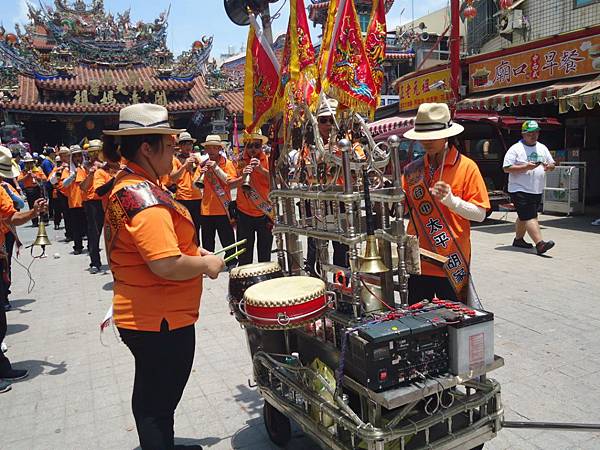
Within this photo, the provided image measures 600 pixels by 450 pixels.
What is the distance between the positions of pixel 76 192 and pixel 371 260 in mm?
7693

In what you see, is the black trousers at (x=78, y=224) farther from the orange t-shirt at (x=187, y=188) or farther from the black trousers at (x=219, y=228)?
the black trousers at (x=219, y=228)

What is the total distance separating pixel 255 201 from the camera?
5340 mm

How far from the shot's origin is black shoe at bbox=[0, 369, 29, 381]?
150 inches

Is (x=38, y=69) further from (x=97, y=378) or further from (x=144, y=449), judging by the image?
(x=144, y=449)

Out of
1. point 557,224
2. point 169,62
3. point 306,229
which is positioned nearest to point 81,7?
point 169,62

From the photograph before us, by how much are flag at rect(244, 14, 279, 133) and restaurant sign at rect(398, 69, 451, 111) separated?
11.9 m

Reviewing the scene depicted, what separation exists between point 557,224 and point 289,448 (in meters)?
8.10

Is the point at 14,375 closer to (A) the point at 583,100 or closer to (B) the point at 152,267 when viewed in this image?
(B) the point at 152,267

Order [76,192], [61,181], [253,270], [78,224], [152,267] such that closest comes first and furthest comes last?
1. [152,267]
2. [253,270]
3. [76,192]
4. [78,224]
5. [61,181]

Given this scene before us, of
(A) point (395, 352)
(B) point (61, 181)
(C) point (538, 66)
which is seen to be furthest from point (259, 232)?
(C) point (538, 66)

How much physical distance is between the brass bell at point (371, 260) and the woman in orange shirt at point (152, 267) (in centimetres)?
70

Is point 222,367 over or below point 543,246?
below

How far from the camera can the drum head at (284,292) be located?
231cm

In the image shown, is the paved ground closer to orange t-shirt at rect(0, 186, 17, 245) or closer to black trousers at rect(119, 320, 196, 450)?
black trousers at rect(119, 320, 196, 450)
